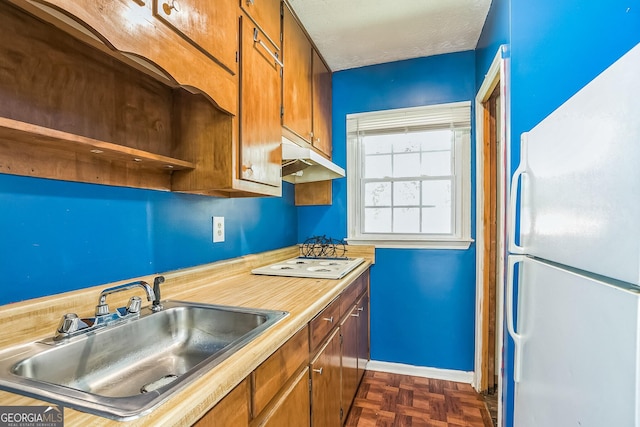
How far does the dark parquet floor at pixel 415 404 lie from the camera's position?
6.11ft

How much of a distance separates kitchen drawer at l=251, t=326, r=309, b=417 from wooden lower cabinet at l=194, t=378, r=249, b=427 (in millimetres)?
37

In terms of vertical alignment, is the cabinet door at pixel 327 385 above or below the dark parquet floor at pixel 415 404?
above

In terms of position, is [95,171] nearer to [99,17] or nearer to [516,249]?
[99,17]

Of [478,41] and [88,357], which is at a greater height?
[478,41]

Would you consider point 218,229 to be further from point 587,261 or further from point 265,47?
point 587,261

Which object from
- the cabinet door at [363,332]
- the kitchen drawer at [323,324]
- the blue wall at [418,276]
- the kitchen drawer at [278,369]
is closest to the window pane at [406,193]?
the blue wall at [418,276]

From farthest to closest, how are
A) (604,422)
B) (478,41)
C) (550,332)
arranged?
(478,41) < (550,332) < (604,422)

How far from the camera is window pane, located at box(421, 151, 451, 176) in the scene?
7.97 feet

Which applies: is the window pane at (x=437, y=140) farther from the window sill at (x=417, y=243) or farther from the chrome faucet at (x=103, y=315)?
the chrome faucet at (x=103, y=315)

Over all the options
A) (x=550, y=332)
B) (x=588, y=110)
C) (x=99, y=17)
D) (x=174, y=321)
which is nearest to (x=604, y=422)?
(x=550, y=332)

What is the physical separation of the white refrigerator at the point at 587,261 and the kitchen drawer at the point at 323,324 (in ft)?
2.43

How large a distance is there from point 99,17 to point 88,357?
35.4 inches

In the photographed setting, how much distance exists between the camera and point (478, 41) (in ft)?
7.14

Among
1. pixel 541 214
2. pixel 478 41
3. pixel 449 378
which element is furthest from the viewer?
pixel 449 378
